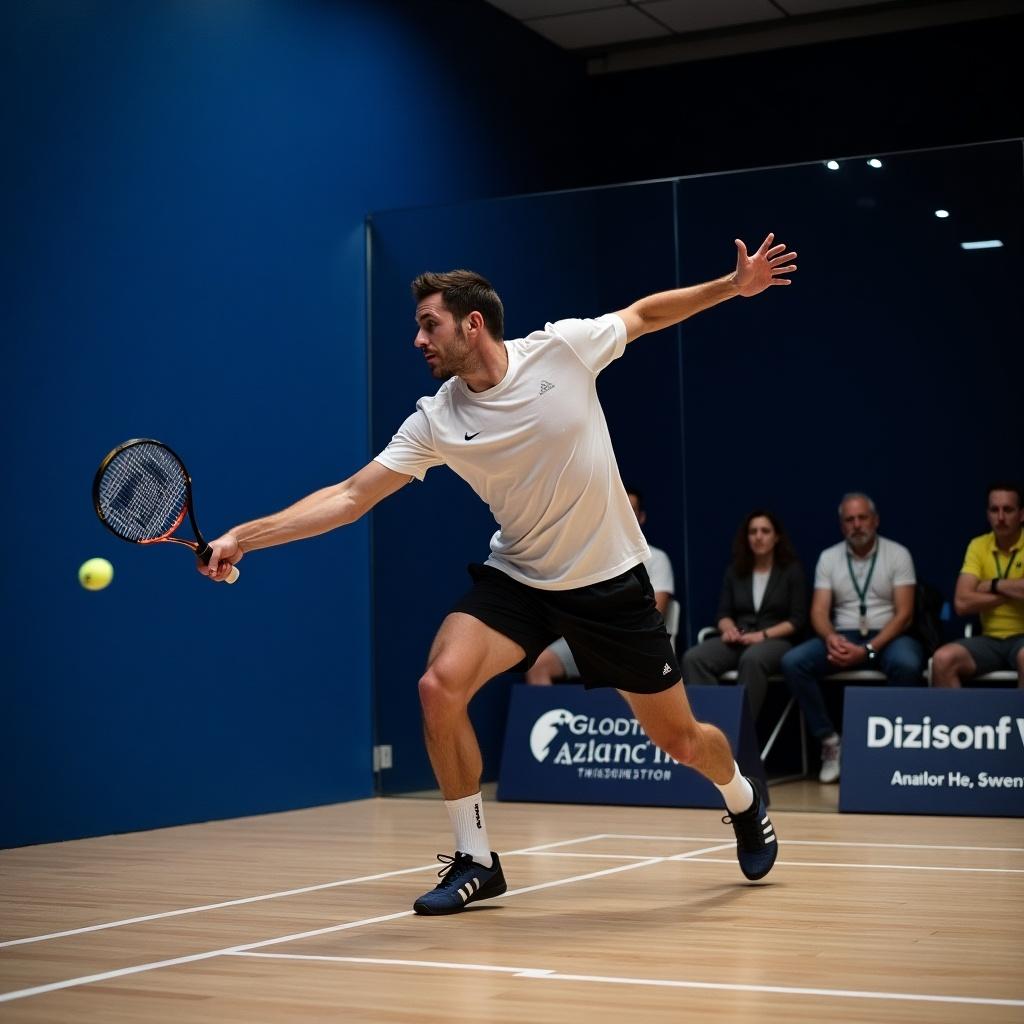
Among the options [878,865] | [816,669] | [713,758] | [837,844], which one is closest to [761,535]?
[816,669]

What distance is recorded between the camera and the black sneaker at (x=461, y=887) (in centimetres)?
380

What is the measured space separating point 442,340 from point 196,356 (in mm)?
2492

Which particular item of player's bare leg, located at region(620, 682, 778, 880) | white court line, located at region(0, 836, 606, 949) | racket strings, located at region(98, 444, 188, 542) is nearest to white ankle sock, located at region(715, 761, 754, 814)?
player's bare leg, located at region(620, 682, 778, 880)

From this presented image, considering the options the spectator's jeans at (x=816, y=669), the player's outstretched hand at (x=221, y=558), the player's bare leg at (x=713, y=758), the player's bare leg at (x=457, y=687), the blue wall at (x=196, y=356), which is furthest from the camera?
the spectator's jeans at (x=816, y=669)

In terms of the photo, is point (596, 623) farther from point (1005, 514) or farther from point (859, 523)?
point (859, 523)

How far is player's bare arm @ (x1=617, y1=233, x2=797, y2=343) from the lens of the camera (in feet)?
12.8

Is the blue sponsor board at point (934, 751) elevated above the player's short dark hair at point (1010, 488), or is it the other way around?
the player's short dark hair at point (1010, 488)

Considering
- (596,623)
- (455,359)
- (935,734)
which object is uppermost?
(455,359)

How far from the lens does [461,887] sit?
3.83 meters

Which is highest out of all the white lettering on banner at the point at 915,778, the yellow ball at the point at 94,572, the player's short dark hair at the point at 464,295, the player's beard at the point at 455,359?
the player's short dark hair at the point at 464,295

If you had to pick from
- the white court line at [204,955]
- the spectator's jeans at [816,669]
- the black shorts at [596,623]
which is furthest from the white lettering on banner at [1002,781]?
the black shorts at [596,623]

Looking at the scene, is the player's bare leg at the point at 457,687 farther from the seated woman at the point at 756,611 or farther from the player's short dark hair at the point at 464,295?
the seated woman at the point at 756,611

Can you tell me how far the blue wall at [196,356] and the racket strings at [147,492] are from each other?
5.52ft

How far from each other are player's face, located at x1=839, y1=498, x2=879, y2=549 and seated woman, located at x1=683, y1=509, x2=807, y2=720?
275mm
